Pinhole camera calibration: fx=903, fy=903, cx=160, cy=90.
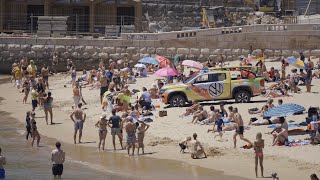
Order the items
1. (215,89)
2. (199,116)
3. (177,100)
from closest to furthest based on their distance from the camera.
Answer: (199,116) → (215,89) → (177,100)

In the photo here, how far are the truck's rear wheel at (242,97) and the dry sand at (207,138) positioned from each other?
289mm

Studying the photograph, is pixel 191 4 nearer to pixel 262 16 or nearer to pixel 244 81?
pixel 262 16

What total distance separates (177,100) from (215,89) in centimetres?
132

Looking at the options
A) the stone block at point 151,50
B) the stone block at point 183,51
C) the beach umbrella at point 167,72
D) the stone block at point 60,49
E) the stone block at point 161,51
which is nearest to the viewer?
the beach umbrella at point 167,72

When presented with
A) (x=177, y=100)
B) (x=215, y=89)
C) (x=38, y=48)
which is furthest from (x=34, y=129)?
(x=38, y=48)

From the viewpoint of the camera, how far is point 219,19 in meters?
51.7

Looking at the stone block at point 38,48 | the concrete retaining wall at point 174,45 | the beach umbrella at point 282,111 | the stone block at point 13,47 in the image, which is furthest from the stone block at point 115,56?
the beach umbrella at point 282,111

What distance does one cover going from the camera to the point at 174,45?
145 ft

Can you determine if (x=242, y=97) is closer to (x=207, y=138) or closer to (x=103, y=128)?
(x=207, y=138)

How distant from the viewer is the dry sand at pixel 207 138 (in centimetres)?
2208

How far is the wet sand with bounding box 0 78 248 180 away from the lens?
22.2 metres

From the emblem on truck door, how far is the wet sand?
16.3 feet

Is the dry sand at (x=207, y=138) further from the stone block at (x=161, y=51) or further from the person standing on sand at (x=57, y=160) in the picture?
the stone block at (x=161, y=51)

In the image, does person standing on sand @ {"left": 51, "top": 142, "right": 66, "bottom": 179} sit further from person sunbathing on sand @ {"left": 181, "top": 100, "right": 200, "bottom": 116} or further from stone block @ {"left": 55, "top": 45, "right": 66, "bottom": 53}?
stone block @ {"left": 55, "top": 45, "right": 66, "bottom": 53}
